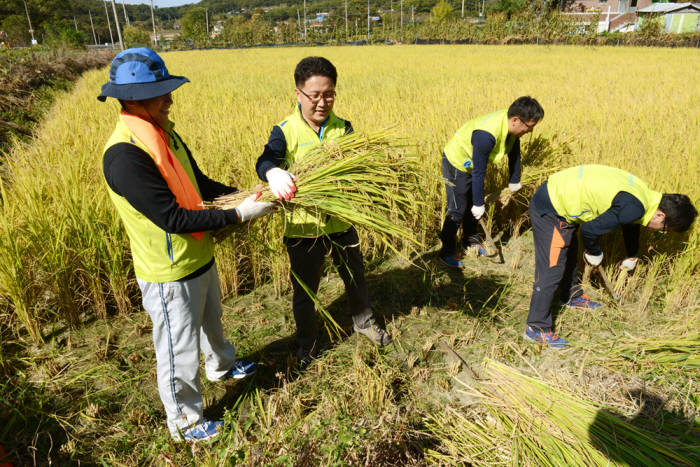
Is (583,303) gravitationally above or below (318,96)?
below

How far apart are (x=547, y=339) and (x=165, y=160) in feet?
6.97

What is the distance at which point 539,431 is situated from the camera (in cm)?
147

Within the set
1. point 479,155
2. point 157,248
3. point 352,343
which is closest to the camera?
point 157,248

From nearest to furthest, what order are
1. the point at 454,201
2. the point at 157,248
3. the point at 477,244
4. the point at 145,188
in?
the point at 145,188, the point at 157,248, the point at 454,201, the point at 477,244

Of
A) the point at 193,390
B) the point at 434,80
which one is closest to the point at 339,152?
the point at 193,390

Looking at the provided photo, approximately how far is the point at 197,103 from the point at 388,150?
5516 mm

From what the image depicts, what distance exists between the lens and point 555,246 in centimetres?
212

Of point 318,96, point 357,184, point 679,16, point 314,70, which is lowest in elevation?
point 357,184

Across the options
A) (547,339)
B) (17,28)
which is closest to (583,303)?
(547,339)

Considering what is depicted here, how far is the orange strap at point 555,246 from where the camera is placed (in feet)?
6.92

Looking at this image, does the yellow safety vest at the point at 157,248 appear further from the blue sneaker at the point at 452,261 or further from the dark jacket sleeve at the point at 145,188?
the blue sneaker at the point at 452,261

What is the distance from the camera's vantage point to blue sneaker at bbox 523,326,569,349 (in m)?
2.14

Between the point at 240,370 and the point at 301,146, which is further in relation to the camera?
the point at 240,370

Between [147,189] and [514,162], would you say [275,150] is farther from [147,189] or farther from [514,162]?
[514,162]
